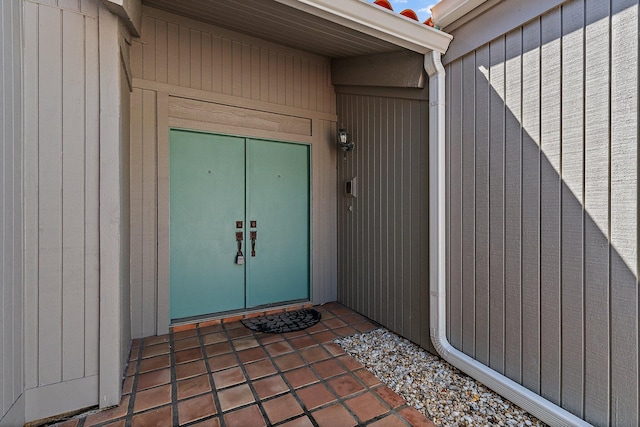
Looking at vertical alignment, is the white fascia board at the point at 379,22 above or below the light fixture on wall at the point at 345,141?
above

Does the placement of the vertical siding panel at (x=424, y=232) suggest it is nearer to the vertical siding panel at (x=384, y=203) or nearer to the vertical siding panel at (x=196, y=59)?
the vertical siding panel at (x=384, y=203)

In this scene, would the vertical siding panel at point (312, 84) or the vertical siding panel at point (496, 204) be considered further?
the vertical siding panel at point (312, 84)

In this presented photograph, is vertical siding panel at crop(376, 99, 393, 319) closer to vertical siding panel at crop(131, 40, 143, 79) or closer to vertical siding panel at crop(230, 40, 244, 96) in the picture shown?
vertical siding panel at crop(230, 40, 244, 96)

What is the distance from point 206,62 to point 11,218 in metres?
2.20

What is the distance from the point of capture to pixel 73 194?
1.81m

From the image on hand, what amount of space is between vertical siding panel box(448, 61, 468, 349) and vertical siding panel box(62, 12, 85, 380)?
8.13 ft

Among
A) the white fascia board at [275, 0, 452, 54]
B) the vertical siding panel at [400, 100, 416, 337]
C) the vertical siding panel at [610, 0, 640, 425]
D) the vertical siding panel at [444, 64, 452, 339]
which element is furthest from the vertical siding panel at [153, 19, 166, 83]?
the vertical siding panel at [610, 0, 640, 425]

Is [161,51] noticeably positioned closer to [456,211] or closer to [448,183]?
[448,183]

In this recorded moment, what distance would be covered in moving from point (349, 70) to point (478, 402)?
10.3 ft

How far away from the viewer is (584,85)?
1.58 metres

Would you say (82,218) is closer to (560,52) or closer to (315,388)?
(315,388)

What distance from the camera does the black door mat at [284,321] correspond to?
3.02 metres

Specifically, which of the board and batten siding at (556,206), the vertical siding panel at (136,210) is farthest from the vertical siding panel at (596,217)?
the vertical siding panel at (136,210)

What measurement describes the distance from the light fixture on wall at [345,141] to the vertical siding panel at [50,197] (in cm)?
247
